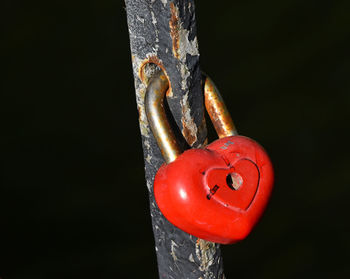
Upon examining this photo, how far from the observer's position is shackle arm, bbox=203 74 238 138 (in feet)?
3.37

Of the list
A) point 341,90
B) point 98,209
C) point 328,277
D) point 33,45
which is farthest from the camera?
point 33,45

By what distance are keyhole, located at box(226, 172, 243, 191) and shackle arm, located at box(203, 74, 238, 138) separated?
11 centimetres

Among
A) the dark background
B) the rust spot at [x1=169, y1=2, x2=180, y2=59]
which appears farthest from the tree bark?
the dark background

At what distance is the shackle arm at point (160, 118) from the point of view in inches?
37.1

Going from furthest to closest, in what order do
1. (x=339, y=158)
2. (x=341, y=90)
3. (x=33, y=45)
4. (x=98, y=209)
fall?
(x=33, y=45) < (x=341, y=90) < (x=339, y=158) < (x=98, y=209)

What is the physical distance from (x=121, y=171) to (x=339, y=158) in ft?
3.74

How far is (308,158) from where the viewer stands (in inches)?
137

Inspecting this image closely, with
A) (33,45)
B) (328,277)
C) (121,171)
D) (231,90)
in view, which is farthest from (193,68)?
(33,45)

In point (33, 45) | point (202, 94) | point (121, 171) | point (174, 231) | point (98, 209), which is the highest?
point (33, 45)

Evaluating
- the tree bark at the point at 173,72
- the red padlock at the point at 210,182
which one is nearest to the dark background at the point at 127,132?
the tree bark at the point at 173,72

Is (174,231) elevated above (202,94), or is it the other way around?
(202,94)

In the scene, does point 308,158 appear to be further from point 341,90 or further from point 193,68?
point 193,68

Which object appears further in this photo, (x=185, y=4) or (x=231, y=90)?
(x=231, y=90)

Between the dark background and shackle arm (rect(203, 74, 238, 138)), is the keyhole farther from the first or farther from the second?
the dark background
